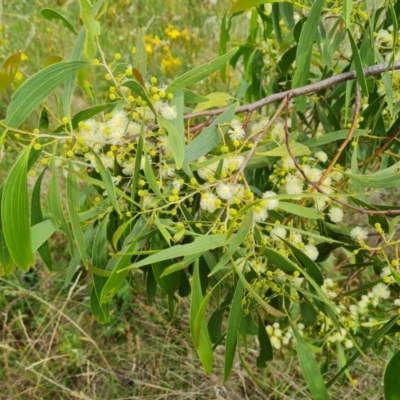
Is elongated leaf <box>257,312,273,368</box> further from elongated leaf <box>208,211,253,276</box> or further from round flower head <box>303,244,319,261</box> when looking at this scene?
elongated leaf <box>208,211,253,276</box>

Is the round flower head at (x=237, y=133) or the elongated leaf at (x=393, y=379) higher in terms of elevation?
the round flower head at (x=237, y=133)

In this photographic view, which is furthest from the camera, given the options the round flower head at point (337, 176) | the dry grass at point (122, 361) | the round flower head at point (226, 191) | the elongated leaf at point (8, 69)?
the dry grass at point (122, 361)

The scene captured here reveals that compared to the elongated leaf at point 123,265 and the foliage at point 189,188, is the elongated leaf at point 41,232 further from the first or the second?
the elongated leaf at point 123,265

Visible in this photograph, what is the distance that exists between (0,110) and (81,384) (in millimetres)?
1533

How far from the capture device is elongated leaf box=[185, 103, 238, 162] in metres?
0.74

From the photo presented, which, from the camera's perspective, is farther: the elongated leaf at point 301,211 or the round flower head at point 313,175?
the round flower head at point 313,175

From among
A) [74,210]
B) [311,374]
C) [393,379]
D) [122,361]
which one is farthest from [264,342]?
[122,361]

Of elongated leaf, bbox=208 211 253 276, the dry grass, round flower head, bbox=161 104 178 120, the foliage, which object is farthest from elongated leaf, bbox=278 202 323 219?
the dry grass

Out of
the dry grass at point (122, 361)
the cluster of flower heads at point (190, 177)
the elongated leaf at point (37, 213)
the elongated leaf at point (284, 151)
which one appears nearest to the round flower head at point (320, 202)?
the cluster of flower heads at point (190, 177)

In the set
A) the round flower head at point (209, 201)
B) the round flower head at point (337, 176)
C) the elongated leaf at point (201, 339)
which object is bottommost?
the elongated leaf at point (201, 339)

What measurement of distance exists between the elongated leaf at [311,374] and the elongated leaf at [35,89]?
0.55 metres

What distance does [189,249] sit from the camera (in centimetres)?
61

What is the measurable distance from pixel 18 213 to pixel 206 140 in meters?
0.31

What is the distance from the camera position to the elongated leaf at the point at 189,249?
605mm
